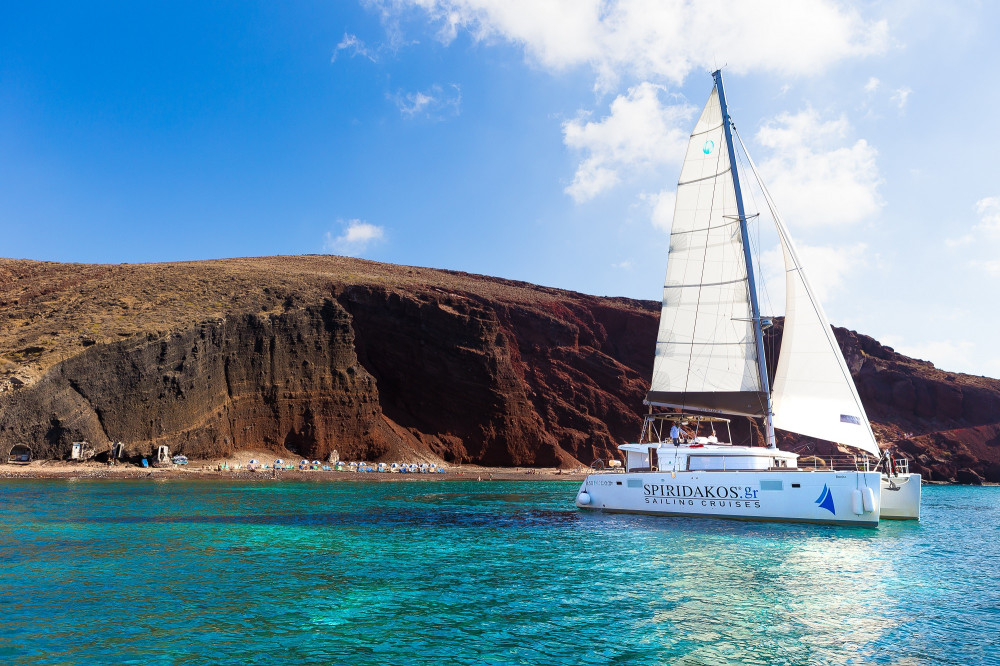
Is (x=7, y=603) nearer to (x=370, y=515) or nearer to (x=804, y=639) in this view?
(x=804, y=639)

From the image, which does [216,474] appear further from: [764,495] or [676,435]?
[764,495]

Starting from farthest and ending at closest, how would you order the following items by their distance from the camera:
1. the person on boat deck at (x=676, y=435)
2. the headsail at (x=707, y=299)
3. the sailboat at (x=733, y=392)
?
1. the headsail at (x=707, y=299)
2. the person on boat deck at (x=676, y=435)
3. the sailboat at (x=733, y=392)

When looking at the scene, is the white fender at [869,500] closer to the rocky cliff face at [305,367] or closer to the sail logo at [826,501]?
the sail logo at [826,501]

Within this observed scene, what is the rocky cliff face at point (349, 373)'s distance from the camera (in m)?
56.3

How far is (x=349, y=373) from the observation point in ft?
229

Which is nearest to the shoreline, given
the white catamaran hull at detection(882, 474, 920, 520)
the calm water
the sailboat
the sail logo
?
the calm water

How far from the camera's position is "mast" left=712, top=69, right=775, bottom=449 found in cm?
2797

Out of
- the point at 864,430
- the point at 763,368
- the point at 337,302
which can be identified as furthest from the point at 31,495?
the point at 337,302

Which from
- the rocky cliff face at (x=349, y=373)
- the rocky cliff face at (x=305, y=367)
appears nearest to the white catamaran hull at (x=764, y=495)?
the rocky cliff face at (x=349, y=373)

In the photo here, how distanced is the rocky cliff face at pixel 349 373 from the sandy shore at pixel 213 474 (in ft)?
7.71

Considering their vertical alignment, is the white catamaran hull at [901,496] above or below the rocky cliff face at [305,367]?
below

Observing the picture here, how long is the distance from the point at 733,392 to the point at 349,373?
4862cm

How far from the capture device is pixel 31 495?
1310 inches

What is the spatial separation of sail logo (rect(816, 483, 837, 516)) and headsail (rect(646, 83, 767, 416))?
5.13 m
